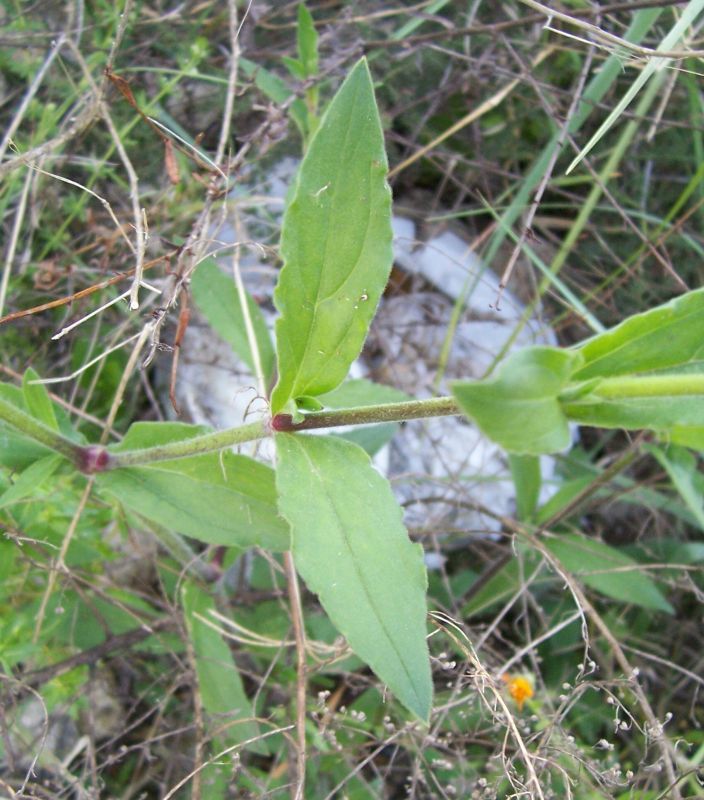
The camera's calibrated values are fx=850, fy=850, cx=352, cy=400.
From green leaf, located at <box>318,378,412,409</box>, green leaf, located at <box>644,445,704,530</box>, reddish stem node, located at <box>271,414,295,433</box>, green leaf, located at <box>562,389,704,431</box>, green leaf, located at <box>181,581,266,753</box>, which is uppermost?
green leaf, located at <box>562,389,704,431</box>

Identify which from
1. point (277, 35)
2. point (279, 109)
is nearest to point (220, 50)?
point (277, 35)

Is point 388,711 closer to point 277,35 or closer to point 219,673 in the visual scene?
point 219,673

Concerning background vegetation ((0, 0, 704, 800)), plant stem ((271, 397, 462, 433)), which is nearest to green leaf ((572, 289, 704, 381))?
plant stem ((271, 397, 462, 433))

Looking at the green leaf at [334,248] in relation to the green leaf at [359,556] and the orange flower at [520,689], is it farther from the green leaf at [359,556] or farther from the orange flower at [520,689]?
the orange flower at [520,689]

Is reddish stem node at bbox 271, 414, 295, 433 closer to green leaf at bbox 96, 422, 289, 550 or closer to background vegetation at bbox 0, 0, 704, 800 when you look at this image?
green leaf at bbox 96, 422, 289, 550

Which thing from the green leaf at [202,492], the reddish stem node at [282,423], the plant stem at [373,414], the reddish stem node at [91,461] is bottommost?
the green leaf at [202,492]

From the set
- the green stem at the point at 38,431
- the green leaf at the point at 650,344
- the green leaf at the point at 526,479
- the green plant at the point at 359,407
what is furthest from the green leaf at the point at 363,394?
the green leaf at the point at 650,344
